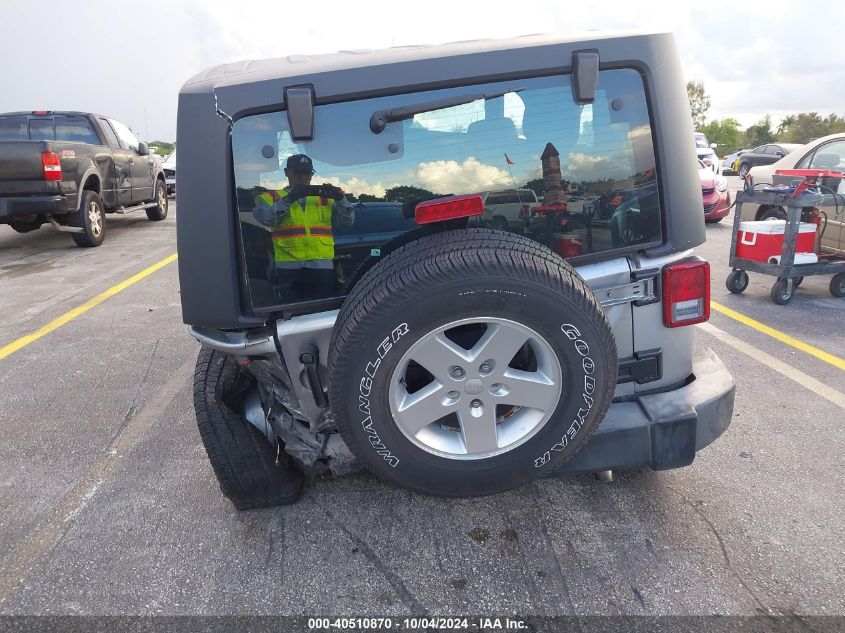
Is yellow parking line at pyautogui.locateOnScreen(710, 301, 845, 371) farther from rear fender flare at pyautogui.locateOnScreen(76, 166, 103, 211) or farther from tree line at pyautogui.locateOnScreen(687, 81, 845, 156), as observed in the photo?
tree line at pyautogui.locateOnScreen(687, 81, 845, 156)

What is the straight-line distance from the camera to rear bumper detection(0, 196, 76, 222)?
8359mm

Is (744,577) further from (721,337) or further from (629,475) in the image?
(721,337)

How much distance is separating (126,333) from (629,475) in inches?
176

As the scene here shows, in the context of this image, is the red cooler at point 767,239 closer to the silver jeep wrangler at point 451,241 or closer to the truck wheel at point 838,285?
the truck wheel at point 838,285

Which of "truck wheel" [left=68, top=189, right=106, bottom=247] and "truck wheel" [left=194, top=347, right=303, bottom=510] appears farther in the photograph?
"truck wheel" [left=68, top=189, right=106, bottom=247]

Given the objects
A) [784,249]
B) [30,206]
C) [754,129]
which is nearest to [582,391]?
[784,249]

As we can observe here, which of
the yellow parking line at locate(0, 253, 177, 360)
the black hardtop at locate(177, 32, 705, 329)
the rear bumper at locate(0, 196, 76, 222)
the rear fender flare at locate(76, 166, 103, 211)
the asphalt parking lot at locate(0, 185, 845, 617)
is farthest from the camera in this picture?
the rear fender flare at locate(76, 166, 103, 211)

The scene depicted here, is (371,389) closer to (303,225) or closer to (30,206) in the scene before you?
(303,225)

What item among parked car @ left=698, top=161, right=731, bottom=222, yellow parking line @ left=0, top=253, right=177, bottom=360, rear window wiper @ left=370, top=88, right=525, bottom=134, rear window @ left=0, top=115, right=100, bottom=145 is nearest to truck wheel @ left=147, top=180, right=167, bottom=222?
rear window @ left=0, top=115, right=100, bottom=145

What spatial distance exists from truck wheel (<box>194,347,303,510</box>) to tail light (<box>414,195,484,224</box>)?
1.05 m

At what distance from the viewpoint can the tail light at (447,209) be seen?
208 cm

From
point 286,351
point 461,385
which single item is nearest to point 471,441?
point 461,385

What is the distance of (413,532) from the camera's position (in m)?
2.58

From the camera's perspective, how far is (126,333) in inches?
212
